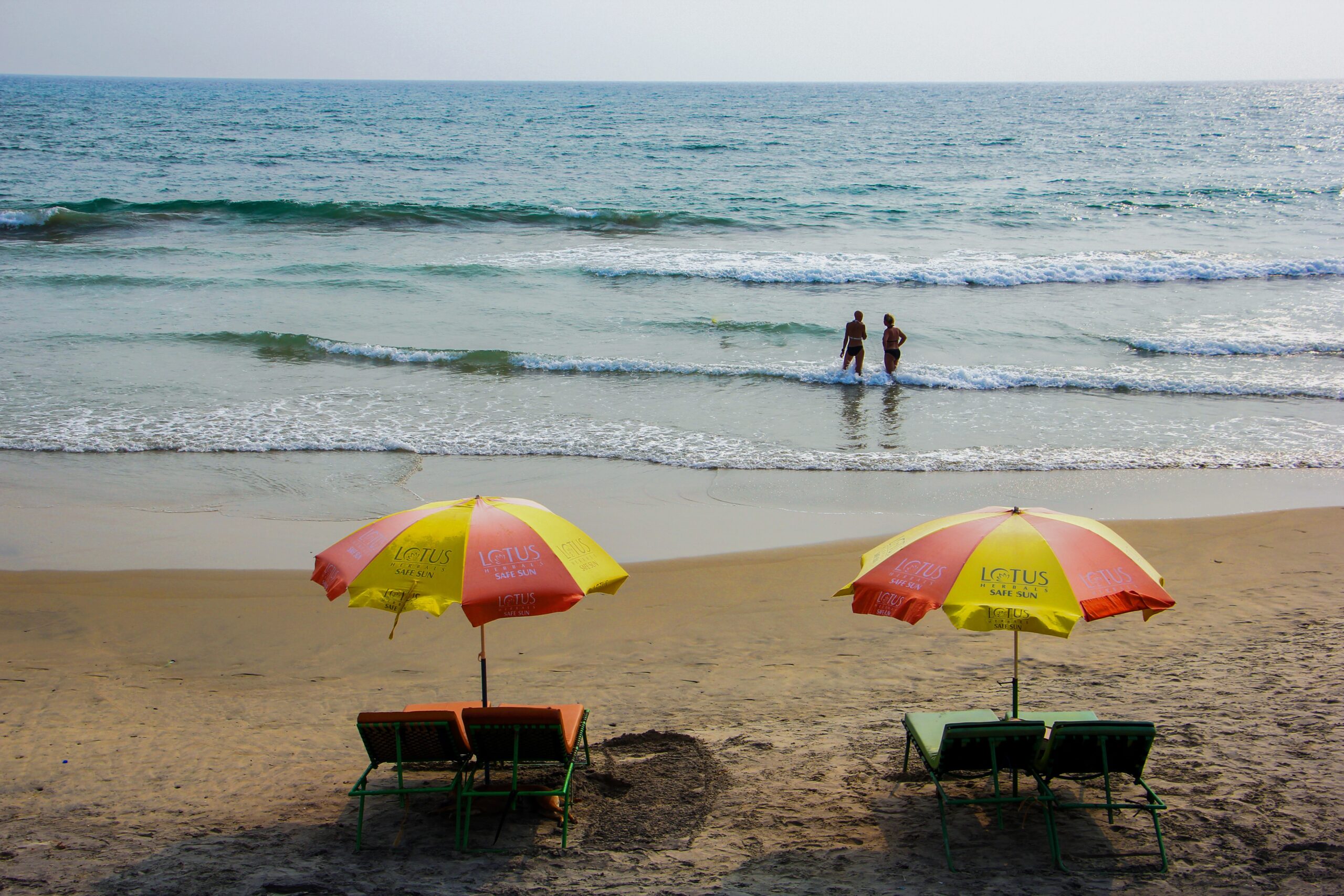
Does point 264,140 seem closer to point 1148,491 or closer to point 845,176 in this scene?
point 845,176

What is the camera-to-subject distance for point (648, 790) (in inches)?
202

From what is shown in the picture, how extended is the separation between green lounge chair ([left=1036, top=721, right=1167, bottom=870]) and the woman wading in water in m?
11.3

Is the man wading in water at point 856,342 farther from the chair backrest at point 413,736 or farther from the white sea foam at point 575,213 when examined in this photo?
the white sea foam at point 575,213

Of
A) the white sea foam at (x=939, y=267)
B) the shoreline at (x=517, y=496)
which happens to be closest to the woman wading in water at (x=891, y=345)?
the shoreline at (x=517, y=496)

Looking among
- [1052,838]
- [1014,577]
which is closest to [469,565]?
[1014,577]

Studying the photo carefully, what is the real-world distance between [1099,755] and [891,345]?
1148 cm

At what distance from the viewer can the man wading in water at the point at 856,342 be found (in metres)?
15.4

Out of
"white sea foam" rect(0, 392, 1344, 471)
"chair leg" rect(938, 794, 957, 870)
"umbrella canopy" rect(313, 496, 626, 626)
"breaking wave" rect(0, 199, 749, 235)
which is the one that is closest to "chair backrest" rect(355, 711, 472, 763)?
"umbrella canopy" rect(313, 496, 626, 626)

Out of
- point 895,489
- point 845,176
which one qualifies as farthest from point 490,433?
point 845,176

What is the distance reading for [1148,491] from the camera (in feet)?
34.3

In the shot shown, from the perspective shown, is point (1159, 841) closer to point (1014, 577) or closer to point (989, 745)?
point (989, 745)

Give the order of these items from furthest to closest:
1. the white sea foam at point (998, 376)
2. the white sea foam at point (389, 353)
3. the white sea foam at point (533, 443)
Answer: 1. the white sea foam at point (389, 353)
2. the white sea foam at point (998, 376)
3. the white sea foam at point (533, 443)

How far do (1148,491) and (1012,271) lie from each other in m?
14.2

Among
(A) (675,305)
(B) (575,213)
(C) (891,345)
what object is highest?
(B) (575,213)
